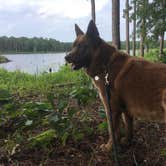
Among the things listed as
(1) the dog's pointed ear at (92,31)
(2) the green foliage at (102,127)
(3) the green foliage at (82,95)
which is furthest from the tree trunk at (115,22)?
(1) the dog's pointed ear at (92,31)

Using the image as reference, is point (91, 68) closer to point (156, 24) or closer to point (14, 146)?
point (14, 146)

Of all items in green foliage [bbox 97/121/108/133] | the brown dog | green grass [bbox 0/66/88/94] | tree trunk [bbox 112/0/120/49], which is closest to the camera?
the brown dog

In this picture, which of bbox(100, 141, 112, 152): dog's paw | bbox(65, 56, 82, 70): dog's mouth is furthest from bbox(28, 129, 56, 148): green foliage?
bbox(65, 56, 82, 70): dog's mouth

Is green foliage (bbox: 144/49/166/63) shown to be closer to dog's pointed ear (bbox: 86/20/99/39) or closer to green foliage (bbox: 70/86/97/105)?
green foliage (bbox: 70/86/97/105)

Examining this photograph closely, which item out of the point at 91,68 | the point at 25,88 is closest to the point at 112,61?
the point at 91,68

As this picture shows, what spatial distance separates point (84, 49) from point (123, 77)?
554mm

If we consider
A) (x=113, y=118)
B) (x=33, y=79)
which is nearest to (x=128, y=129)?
(x=113, y=118)

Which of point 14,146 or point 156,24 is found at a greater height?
point 156,24

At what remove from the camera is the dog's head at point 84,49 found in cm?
457

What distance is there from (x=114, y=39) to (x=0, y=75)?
522 centimetres

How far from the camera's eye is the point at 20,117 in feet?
17.8

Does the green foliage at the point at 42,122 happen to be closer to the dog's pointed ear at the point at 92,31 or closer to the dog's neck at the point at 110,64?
the dog's neck at the point at 110,64

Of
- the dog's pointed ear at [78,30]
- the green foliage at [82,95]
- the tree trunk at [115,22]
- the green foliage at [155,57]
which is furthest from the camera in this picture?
the green foliage at [155,57]

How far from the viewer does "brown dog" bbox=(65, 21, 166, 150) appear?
169 inches
